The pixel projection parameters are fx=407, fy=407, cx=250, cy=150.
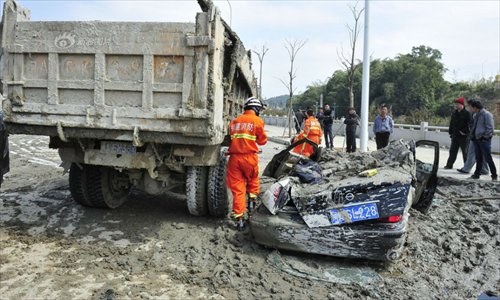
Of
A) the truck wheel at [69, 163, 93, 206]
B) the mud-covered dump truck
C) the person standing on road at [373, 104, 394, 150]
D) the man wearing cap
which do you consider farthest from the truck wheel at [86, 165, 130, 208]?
the man wearing cap

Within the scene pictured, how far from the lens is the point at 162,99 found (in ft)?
13.5

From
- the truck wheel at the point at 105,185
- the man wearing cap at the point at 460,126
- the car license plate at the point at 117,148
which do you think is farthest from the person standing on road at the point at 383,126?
the car license plate at the point at 117,148

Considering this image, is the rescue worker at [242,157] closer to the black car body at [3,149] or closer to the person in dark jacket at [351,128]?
the black car body at [3,149]

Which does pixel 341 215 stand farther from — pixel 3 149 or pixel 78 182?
pixel 3 149

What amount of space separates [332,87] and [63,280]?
159 ft

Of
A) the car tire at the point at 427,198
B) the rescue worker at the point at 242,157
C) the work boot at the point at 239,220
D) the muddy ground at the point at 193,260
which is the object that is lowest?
the muddy ground at the point at 193,260

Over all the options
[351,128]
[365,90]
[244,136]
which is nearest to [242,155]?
[244,136]

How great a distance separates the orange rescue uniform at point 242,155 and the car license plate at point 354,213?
49.1 inches

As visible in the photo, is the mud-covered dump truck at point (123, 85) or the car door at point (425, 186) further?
the car door at point (425, 186)

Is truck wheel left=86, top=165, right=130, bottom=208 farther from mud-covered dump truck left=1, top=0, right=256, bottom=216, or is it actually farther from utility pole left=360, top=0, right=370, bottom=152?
utility pole left=360, top=0, right=370, bottom=152

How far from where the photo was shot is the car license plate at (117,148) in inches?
174

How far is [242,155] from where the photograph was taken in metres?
4.62

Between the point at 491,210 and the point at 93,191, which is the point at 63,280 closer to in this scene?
the point at 93,191

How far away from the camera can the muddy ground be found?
330 centimetres
